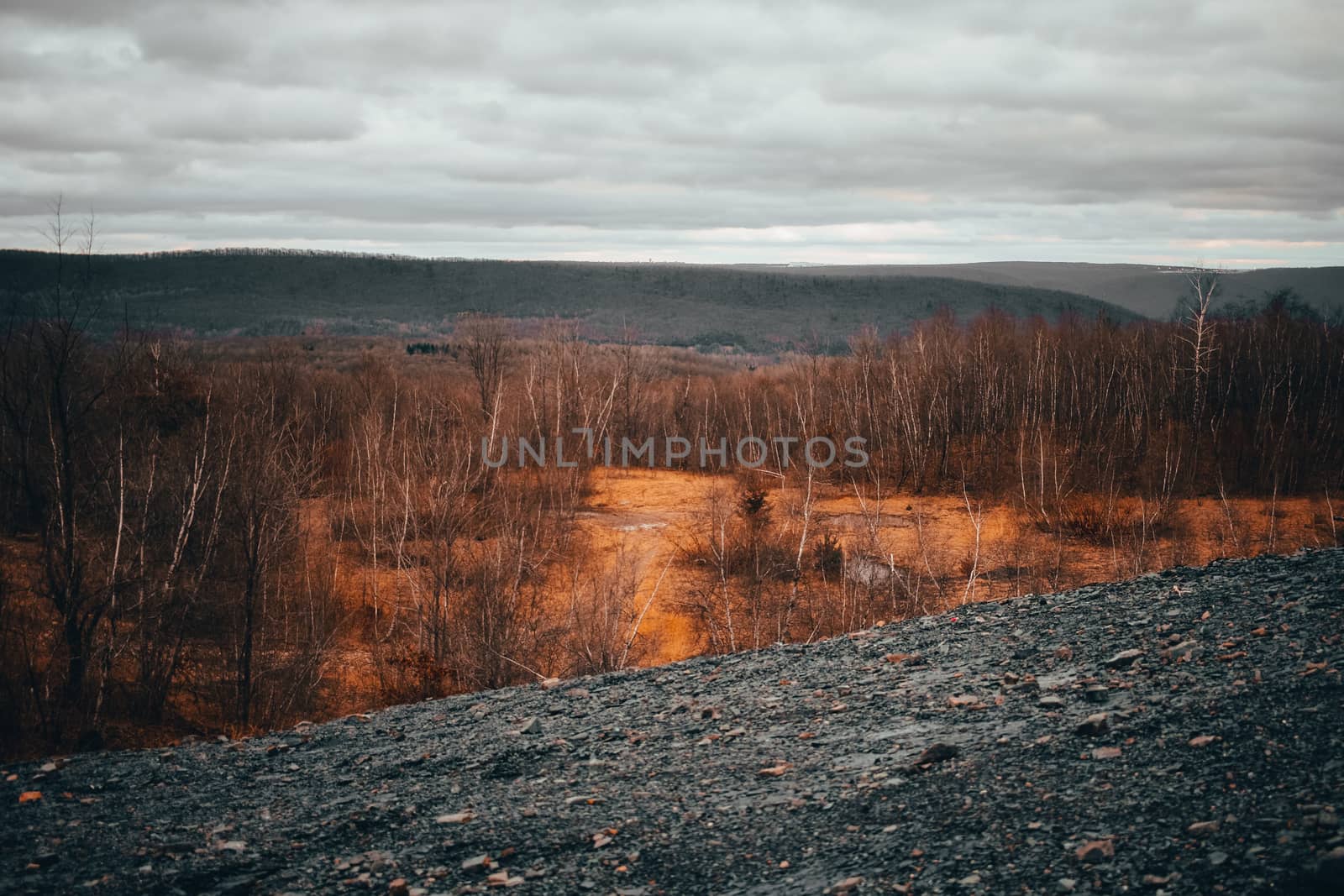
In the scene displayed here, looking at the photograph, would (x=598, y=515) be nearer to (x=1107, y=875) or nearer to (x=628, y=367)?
(x=628, y=367)

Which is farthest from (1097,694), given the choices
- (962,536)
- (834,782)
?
(962,536)

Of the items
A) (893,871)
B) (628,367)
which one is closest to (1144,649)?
(893,871)

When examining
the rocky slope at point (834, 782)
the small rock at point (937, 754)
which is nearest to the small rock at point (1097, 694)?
the rocky slope at point (834, 782)

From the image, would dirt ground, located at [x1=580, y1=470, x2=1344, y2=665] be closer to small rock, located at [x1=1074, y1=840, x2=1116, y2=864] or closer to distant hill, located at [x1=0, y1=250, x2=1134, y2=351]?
small rock, located at [x1=1074, y1=840, x2=1116, y2=864]

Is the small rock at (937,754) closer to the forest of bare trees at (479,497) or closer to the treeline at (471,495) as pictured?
the forest of bare trees at (479,497)

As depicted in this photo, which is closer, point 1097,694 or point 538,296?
point 1097,694

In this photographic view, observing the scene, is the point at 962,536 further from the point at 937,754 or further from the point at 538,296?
the point at 538,296
